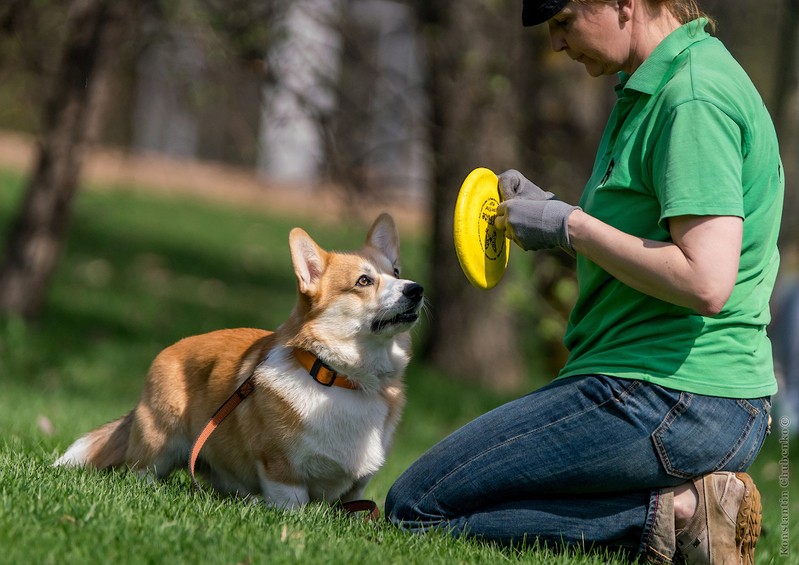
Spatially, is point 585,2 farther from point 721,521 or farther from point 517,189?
point 721,521

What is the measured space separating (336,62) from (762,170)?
23.9 feet

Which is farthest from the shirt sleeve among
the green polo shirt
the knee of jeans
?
the knee of jeans

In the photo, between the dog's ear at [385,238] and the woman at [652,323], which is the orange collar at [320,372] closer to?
the woman at [652,323]

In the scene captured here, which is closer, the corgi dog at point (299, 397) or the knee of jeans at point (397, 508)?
the knee of jeans at point (397, 508)

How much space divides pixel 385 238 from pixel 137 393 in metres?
3.71

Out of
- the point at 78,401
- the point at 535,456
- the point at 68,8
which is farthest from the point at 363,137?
the point at 535,456

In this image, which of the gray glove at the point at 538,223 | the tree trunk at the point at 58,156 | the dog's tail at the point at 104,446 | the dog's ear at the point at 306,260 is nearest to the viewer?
the gray glove at the point at 538,223

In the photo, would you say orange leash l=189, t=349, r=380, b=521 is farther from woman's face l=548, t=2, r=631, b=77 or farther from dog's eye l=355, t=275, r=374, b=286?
woman's face l=548, t=2, r=631, b=77

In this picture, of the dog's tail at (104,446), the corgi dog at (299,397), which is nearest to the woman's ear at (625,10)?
the corgi dog at (299,397)

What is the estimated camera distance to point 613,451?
120 inches

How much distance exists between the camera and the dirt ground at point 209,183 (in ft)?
52.9

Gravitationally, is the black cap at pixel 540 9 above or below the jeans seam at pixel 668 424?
above

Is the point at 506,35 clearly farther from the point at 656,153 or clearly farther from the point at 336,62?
the point at 656,153

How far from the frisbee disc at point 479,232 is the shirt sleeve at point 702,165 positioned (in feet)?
2.33
